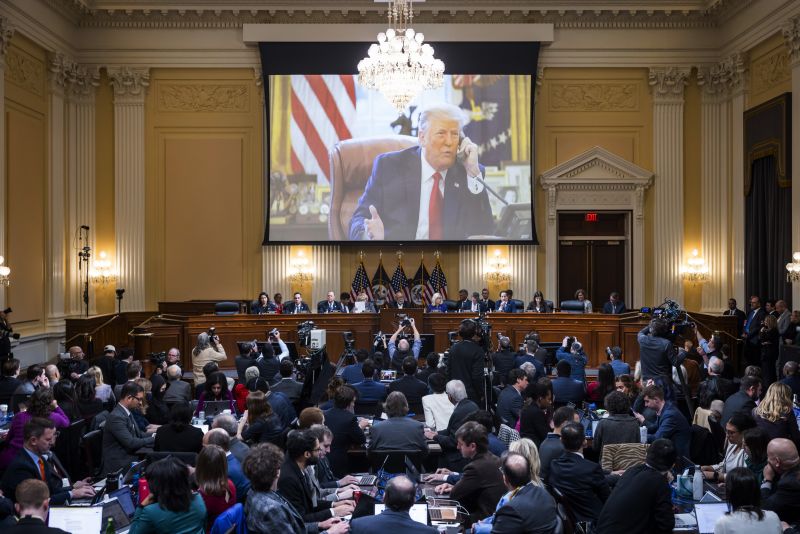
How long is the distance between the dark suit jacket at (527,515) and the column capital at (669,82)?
16022 mm

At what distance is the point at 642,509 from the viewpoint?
475 centimetres

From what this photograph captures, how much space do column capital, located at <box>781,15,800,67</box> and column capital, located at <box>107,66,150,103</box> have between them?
13.3 metres

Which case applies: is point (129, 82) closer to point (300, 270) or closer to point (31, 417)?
point (300, 270)

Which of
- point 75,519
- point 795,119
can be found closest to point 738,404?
point 75,519

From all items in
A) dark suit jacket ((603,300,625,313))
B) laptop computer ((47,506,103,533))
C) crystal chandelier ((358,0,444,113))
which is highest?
crystal chandelier ((358,0,444,113))

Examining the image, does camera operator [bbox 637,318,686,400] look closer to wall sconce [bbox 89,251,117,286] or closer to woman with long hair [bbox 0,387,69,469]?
woman with long hair [bbox 0,387,69,469]

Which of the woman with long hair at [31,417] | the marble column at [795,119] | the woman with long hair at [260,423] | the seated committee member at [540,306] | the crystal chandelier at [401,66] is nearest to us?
the woman with long hair at [31,417]

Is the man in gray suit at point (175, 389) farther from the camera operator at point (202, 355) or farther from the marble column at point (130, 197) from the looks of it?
the marble column at point (130, 197)

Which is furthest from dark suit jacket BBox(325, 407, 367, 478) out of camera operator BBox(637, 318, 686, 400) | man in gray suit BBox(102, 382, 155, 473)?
camera operator BBox(637, 318, 686, 400)

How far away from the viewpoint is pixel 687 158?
18969mm

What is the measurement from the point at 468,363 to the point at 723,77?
1239 cm

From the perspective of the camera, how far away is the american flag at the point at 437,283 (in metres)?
18.8

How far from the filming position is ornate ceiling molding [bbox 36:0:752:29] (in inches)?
727

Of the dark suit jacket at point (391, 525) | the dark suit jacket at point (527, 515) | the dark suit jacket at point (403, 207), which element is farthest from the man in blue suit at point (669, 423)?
the dark suit jacket at point (403, 207)
